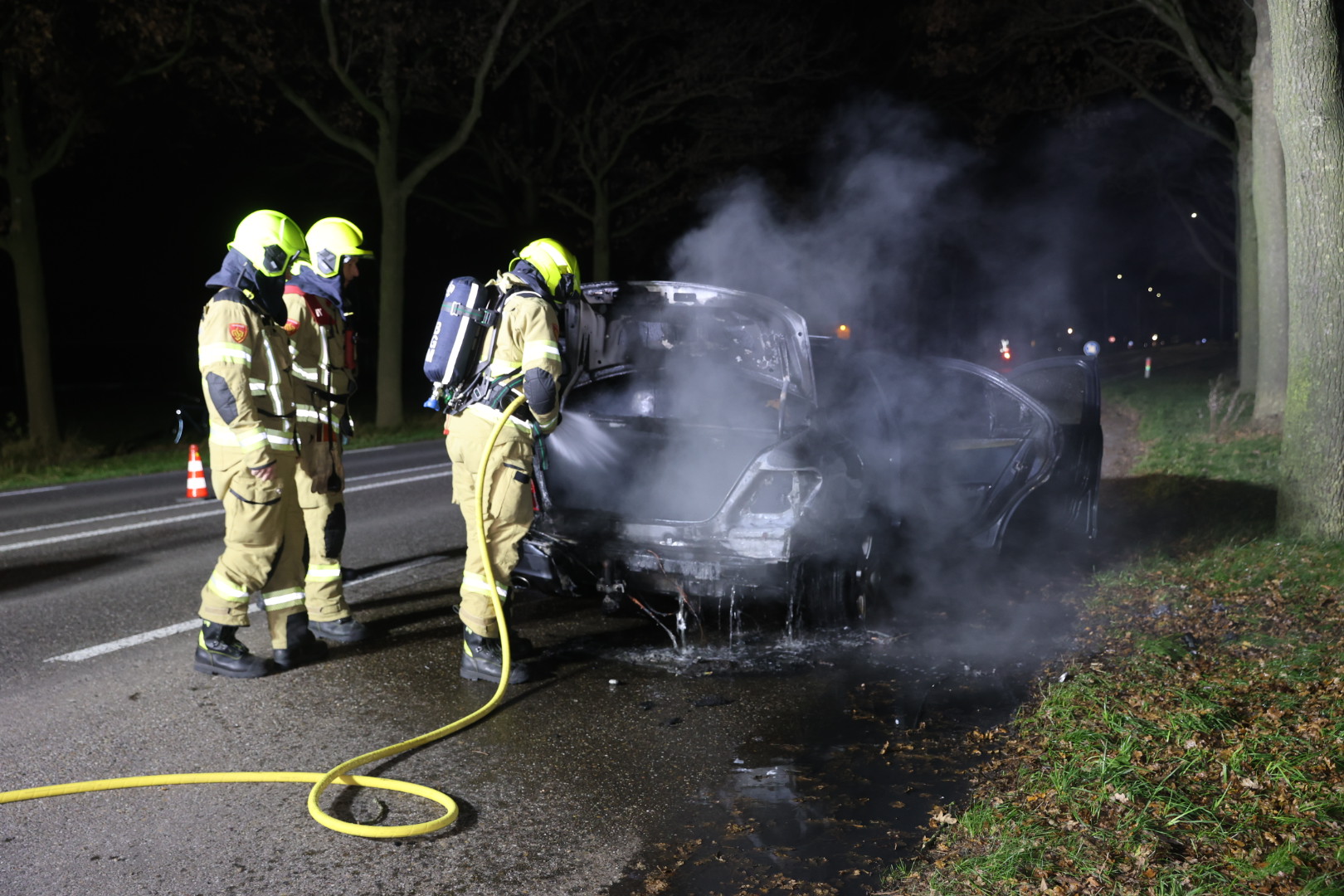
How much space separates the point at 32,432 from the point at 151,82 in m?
6.10

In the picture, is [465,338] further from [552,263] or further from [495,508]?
[495,508]

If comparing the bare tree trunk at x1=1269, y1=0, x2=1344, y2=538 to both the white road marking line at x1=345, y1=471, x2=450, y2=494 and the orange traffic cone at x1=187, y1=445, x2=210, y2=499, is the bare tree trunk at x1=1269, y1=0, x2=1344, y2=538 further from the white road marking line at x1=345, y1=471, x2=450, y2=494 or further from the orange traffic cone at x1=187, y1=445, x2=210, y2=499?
the orange traffic cone at x1=187, y1=445, x2=210, y2=499

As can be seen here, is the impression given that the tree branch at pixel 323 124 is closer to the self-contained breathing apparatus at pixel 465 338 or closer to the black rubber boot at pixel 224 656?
the self-contained breathing apparatus at pixel 465 338

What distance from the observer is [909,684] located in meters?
5.00

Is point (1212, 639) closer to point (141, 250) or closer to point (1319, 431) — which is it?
point (1319, 431)

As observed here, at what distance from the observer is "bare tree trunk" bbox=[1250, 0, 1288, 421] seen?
12.6 m

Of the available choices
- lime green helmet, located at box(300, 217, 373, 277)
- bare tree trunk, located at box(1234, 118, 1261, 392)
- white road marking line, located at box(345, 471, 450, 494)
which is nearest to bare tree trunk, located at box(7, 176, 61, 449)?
white road marking line, located at box(345, 471, 450, 494)

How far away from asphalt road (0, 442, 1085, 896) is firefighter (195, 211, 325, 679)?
0.28 m

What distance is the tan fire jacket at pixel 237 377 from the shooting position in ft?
16.1

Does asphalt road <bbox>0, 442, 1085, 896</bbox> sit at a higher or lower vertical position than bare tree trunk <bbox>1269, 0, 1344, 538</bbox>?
lower

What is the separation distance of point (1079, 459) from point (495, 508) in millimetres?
4005

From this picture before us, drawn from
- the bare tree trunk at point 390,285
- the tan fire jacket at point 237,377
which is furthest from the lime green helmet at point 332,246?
the bare tree trunk at point 390,285

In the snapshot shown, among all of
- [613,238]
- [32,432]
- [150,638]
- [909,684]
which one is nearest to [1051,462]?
[909,684]

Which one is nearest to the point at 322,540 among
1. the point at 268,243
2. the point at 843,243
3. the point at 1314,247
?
the point at 268,243
